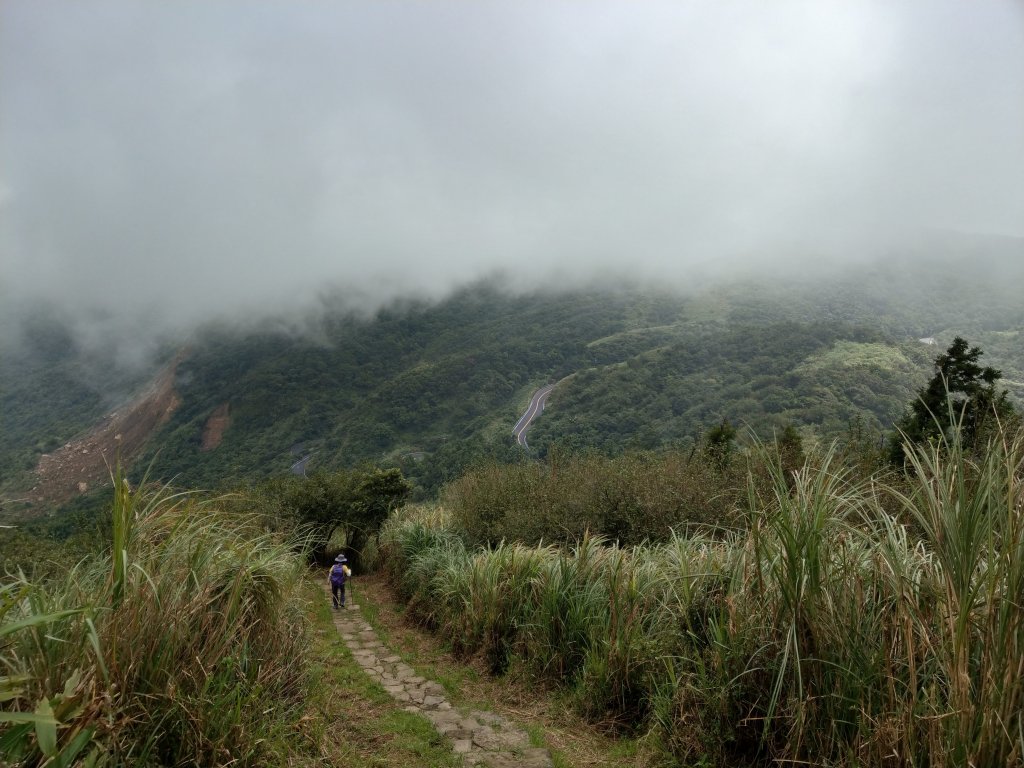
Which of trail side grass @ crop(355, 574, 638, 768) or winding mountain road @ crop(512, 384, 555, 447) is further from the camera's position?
winding mountain road @ crop(512, 384, 555, 447)

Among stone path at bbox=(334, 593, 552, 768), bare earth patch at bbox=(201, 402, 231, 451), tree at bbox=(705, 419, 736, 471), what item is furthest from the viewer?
bare earth patch at bbox=(201, 402, 231, 451)

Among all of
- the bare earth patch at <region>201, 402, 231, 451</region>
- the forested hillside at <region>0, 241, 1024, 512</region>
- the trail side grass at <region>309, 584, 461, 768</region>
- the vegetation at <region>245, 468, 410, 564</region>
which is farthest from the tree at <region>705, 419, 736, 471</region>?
the bare earth patch at <region>201, 402, 231, 451</region>

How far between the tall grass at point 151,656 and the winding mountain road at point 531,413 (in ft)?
225

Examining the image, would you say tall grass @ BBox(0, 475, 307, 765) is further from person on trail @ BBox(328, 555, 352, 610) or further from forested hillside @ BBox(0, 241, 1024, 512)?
forested hillside @ BBox(0, 241, 1024, 512)

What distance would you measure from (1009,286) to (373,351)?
20542 centimetres

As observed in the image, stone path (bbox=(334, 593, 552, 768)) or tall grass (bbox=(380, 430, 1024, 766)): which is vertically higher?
tall grass (bbox=(380, 430, 1024, 766))

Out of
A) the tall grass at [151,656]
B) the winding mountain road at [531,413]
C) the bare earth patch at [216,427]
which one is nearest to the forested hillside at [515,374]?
the bare earth patch at [216,427]

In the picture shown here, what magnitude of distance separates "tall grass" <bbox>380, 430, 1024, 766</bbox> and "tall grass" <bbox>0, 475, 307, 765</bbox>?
320 cm

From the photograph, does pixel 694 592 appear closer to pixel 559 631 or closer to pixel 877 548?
pixel 877 548

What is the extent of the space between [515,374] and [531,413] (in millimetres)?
23656

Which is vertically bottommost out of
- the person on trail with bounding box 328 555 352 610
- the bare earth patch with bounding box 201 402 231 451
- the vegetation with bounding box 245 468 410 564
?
the bare earth patch with bounding box 201 402 231 451

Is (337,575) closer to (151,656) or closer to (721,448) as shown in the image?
(151,656)

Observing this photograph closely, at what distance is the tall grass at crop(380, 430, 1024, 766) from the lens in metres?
2.27

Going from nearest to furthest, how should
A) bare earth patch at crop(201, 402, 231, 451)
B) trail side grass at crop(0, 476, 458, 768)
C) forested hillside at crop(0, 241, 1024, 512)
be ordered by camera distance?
trail side grass at crop(0, 476, 458, 768)
forested hillside at crop(0, 241, 1024, 512)
bare earth patch at crop(201, 402, 231, 451)
